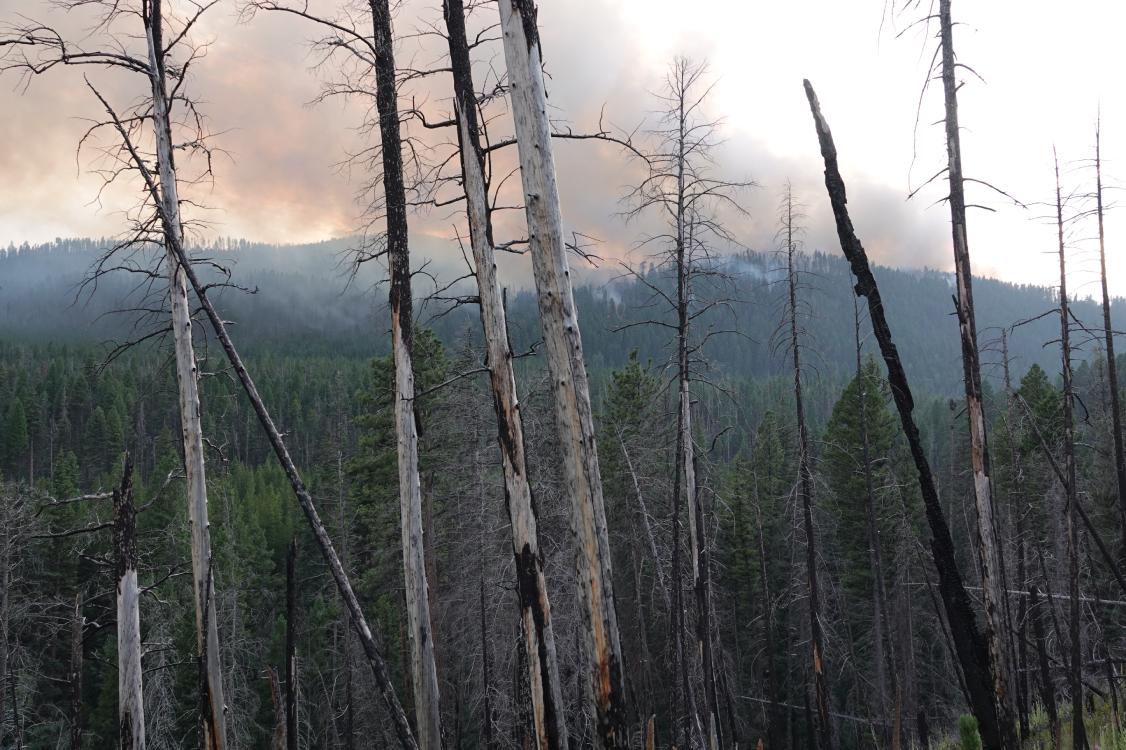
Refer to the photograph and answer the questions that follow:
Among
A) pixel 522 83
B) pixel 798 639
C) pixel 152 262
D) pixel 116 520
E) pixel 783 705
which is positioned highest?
pixel 522 83

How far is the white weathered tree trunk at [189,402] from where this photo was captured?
22.6 ft

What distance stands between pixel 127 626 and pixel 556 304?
20.8 ft

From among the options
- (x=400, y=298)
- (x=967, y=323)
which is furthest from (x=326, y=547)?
(x=967, y=323)

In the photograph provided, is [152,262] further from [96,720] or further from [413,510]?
[96,720]

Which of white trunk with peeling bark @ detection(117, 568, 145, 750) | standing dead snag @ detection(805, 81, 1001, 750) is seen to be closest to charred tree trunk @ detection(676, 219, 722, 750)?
white trunk with peeling bark @ detection(117, 568, 145, 750)

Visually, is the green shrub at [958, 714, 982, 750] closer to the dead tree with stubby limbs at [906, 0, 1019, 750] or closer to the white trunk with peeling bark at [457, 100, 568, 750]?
the white trunk with peeling bark at [457, 100, 568, 750]

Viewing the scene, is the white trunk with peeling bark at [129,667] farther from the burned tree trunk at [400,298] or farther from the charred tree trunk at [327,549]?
the burned tree trunk at [400,298]

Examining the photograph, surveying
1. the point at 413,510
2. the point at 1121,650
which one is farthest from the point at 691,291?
the point at 1121,650

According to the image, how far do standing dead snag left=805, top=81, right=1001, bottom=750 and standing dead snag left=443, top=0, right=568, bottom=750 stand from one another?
10.8 feet

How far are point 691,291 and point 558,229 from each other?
21.4ft

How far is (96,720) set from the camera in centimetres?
2080

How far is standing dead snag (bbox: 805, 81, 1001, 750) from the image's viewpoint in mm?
2008

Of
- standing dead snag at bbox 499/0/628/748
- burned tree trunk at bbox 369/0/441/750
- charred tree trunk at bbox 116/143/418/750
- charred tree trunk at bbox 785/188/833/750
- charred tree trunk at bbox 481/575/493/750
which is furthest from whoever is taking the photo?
charred tree trunk at bbox 481/575/493/750

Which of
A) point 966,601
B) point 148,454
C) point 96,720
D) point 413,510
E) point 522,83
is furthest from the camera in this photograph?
point 148,454
